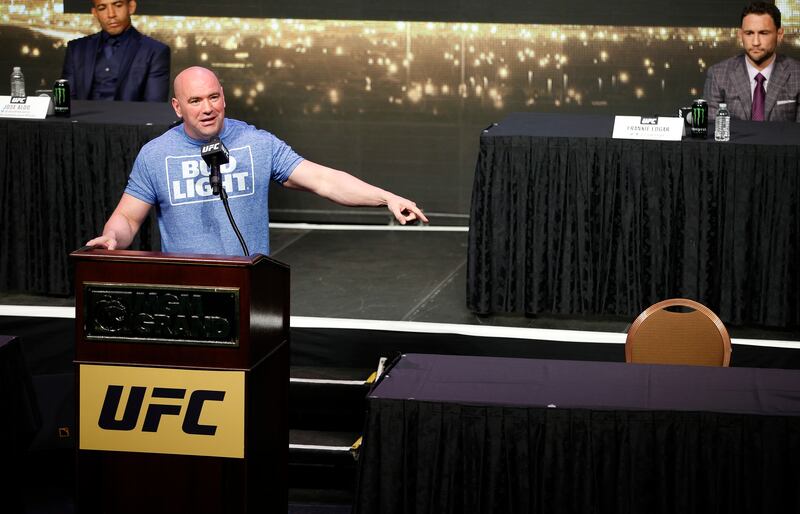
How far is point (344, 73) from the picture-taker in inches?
308

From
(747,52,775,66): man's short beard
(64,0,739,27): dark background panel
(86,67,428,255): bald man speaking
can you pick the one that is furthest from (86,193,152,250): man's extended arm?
(64,0,739,27): dark background panel

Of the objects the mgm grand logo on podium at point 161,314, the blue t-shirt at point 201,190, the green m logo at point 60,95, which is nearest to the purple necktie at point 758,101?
the blue t-shirt at point 201,190

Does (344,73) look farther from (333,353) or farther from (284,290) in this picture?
(284,290)

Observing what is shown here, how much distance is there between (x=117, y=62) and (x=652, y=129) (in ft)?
10.2

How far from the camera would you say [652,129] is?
16.9 ft

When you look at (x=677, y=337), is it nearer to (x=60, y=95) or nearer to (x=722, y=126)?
(x=722, y=126)

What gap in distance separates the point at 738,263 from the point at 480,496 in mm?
2531

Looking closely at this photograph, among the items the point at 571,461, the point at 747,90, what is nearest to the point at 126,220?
the point at 571,461

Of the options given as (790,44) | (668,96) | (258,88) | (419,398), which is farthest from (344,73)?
(419,398)

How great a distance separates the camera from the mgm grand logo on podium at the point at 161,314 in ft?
9.21

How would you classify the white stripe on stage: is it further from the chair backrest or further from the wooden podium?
the wooden podium

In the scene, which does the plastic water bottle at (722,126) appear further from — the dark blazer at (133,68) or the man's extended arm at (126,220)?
the dark blazer at (133,68)

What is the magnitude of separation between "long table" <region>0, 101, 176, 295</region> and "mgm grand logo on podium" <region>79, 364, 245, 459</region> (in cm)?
285

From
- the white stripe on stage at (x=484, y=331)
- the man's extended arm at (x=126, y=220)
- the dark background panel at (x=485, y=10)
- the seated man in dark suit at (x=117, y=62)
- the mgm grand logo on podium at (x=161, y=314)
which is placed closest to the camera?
the mgm grand logo on podium at (x=161, y=314)
